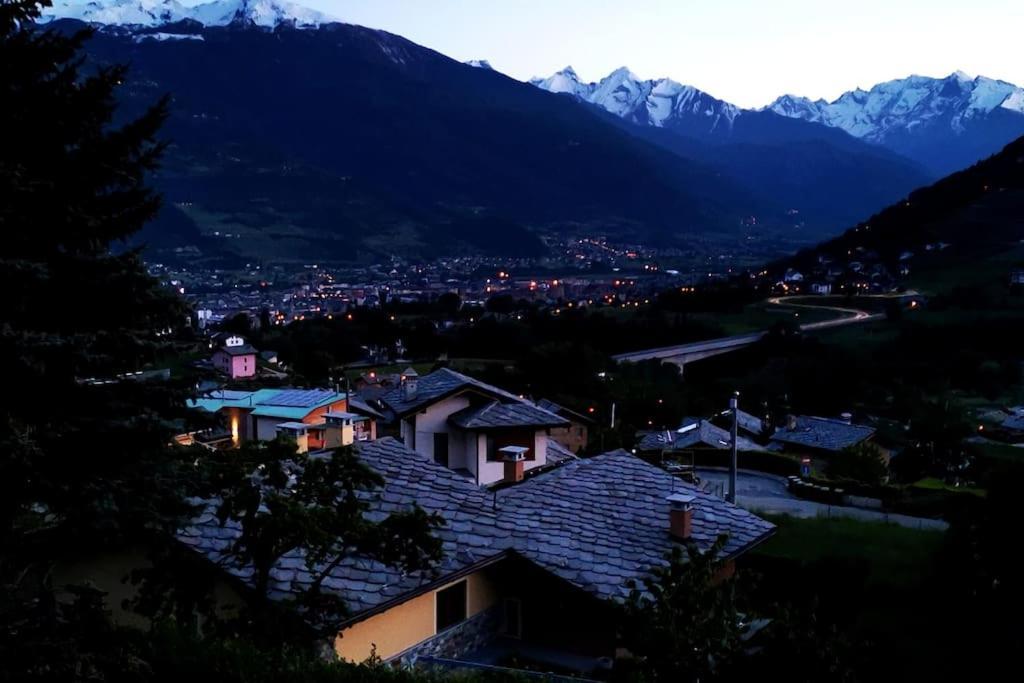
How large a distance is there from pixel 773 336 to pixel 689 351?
30.7 feet

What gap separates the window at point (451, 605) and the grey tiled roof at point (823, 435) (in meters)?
34.4

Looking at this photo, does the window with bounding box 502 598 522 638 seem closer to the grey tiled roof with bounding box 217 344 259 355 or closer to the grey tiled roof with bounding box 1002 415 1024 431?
the grey tiled roof with bounding box 1002 415 1024 431

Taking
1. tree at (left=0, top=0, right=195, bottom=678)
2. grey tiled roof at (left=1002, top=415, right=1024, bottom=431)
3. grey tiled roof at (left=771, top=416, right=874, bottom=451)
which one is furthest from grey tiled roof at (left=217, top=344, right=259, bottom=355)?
tree at (left=0, top=0, right=195, bottom=678)

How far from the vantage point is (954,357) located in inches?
2938

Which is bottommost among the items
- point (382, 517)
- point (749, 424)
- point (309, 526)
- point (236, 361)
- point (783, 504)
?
point (749, 424)

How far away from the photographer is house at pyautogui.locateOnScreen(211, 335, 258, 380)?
66375 mm

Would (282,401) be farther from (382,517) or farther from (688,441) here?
(382,517)

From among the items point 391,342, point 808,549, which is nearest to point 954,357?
point 391,342

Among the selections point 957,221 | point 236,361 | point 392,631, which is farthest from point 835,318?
point 392,631

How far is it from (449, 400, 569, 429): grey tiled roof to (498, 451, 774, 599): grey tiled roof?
490cm

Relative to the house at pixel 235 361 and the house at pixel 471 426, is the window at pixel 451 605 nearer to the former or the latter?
the house at pixel 471 426

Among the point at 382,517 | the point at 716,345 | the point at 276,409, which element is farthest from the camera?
the point at 716,345

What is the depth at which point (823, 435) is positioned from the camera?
4475cm

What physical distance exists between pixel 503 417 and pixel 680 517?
28.2 ft
